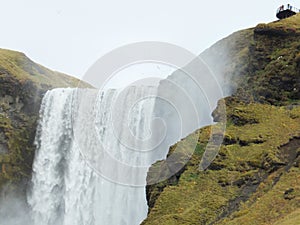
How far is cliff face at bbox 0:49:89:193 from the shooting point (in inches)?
1913

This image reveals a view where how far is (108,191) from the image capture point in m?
40.8

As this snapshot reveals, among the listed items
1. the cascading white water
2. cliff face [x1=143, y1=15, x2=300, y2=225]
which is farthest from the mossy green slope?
the cascading white water

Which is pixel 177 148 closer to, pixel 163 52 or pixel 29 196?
pixel 163 52

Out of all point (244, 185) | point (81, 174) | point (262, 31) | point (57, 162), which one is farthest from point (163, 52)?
point (57, 162)

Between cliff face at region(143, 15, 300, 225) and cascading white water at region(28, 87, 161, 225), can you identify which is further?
cascading white water at region(28, 87, 161, 225)

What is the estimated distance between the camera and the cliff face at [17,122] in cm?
4859

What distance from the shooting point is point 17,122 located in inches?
1970

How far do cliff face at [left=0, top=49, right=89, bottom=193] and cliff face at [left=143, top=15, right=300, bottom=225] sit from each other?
1123 inches

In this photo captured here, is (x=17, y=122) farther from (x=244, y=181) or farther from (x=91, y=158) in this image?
(x=244, y=181)

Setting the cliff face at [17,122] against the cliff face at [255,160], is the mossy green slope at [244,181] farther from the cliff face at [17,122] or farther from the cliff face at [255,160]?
the cliff face at [17,122]

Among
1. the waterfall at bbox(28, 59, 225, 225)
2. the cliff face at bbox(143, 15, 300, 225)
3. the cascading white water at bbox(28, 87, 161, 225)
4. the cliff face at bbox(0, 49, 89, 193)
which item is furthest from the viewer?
the cliff face at bbox(0, 49, 89, 193)

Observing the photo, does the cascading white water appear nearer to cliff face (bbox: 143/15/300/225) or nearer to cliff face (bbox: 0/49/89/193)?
cliff face (bbox: 0/49/89/193)

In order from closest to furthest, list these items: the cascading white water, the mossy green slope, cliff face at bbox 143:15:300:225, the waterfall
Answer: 1. the mossy green slope
2. cliff face at bbox 143:15:300:225
3. the waterfall
4. the cascading white water

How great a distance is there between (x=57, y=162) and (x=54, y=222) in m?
6.06
